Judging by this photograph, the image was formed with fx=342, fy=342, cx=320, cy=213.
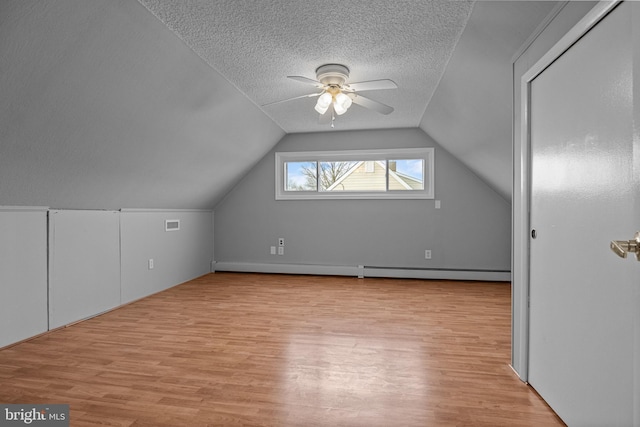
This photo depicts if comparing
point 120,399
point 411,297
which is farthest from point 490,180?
point 120,399

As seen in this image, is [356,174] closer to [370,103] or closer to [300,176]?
[300,176]

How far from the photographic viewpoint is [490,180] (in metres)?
4.22

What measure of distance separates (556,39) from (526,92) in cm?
33

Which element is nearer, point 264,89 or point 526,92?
point 526,92

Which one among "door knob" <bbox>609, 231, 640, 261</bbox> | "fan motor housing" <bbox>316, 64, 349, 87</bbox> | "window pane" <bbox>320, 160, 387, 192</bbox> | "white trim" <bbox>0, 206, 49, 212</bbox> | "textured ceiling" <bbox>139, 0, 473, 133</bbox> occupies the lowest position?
"door knob" <bbox>609, 231, 640, 261</bbox>

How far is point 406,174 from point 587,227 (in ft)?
12.0

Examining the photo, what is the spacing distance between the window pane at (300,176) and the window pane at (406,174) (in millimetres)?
1144

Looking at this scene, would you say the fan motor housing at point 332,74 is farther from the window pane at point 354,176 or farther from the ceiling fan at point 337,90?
the window pane at point 354,176

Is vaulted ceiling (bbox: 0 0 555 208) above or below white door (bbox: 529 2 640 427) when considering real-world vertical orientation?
above

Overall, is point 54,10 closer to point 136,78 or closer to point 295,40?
point 136,78

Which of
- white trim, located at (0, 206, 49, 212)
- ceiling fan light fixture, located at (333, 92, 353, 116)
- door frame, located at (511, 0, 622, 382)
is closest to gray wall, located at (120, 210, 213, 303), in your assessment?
white trim, located at (0, 206, 49, 212)

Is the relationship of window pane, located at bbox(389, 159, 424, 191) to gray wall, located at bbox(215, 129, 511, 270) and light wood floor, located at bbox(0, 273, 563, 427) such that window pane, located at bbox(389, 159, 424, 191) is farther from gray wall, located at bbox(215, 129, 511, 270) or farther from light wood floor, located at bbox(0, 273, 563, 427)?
light wood floor, located at bbox(0, 273, 563, 427)

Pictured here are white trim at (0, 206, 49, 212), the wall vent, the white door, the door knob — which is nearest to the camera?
the door knob

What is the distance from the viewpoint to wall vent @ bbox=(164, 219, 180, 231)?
4199mm
